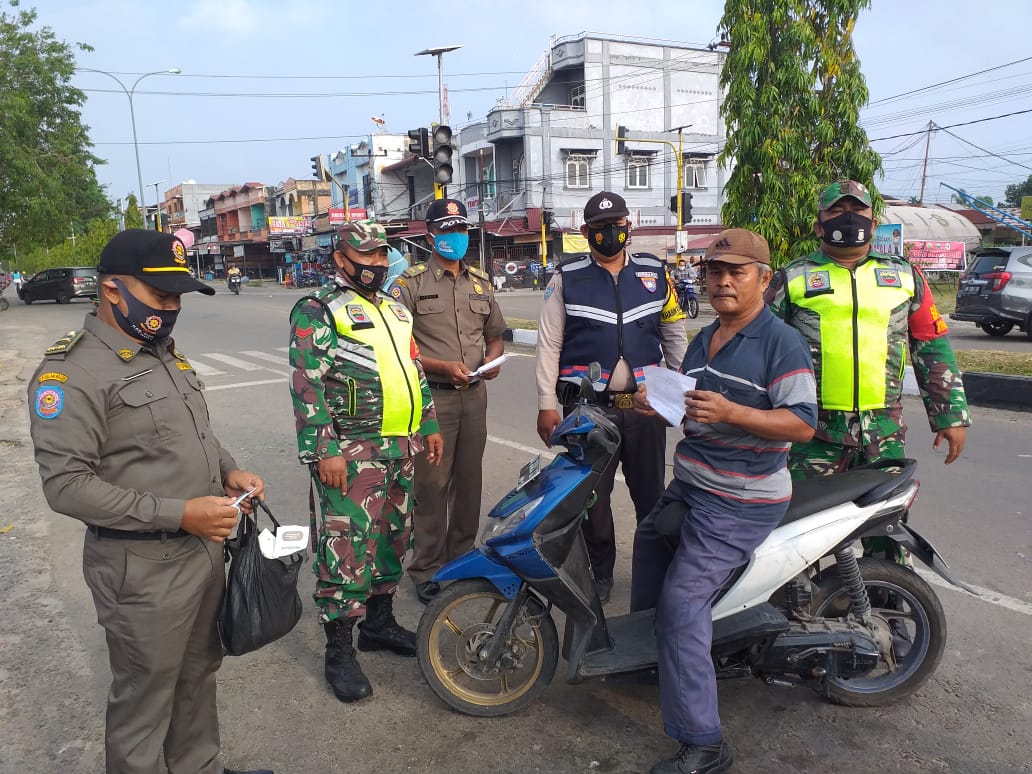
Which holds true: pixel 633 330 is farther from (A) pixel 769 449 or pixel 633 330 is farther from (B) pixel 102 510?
(B) pixel 102 510

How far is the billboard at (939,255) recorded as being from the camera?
2314 cm

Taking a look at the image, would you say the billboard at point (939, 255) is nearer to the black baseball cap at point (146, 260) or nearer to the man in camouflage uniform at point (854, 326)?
the man in camouflage uniform at point (854, 326)

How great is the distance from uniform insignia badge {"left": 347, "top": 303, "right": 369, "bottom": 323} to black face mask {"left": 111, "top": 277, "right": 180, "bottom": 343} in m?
1.01

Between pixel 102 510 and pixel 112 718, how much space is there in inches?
25.3

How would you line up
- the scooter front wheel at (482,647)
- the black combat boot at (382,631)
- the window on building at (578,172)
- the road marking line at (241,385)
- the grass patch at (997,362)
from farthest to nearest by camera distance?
the window on building at (578,172) < the road marking line at (241,385) < the grass patch at (997,362) < the black combat boot at (382,631) < the scooter front wheel at (482,647)

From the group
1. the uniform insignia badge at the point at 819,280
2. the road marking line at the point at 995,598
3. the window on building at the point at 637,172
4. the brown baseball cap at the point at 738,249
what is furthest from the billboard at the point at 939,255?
the brown baseball cap at the point at 738,249

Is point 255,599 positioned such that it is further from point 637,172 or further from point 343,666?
point 637,172

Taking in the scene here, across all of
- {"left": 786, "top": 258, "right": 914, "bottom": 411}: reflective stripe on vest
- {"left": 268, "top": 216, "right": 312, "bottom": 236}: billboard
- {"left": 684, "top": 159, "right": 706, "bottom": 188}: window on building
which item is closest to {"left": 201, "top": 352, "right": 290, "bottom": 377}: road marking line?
{"left": 786, "top": 258, "right": 914, "bottom": 411}: reflective stripe on vest

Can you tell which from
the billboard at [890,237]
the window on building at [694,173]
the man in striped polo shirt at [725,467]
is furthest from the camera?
the window on building at [694,173]

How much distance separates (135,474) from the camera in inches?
83.0

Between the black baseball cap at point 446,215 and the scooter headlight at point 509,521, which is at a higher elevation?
the black baseball cap at point 446,215

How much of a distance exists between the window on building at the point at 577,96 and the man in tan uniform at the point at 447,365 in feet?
119

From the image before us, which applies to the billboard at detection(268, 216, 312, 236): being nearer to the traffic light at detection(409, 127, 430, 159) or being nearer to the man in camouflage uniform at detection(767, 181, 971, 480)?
the traffic light at detection(409, 127, 430, 159)

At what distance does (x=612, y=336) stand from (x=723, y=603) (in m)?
1.36
